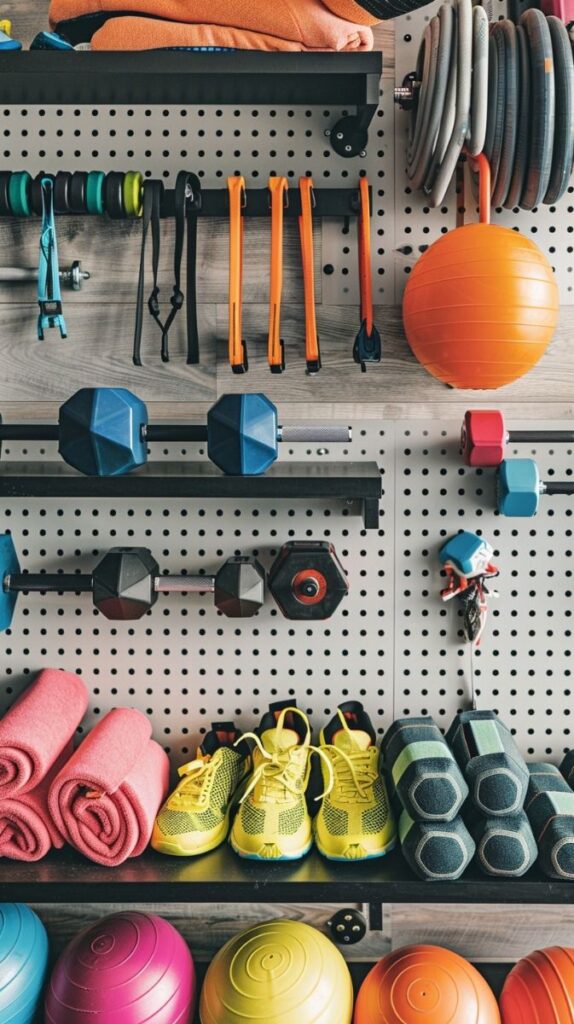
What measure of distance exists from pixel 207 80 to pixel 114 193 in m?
0.28

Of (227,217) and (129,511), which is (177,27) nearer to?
(227,217)

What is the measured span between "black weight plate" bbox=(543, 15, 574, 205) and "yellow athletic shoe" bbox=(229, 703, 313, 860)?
121 centimetres

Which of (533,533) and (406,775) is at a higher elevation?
(533,533)

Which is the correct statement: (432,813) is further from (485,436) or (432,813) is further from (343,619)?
(485,436)

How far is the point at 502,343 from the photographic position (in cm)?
141

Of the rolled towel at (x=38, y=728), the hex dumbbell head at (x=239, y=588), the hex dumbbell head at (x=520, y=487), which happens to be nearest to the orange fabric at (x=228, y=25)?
the hex dumbbell head at (x=520, y=487)

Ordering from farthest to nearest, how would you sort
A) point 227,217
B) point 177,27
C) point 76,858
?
point 227,217 < point 76,858 < point 177,27

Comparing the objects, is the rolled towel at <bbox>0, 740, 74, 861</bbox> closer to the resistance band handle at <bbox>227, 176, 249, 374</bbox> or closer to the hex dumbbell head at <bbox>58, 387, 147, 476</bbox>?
the hex dumbbell head at <bbox>58, 387, 147, 476</bbox>

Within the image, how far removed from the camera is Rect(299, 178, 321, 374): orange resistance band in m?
1.60

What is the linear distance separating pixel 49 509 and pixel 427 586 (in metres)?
0.84

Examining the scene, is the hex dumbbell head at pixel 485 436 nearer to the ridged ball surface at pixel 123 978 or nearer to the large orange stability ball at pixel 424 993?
the large orange stability ball at pixel 424 993

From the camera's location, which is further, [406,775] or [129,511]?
[129,511]

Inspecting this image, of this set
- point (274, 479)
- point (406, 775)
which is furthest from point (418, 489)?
point (406, 775)

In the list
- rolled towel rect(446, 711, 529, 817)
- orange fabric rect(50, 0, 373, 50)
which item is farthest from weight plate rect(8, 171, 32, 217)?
rolled towel rect(446, 711, 529, 817)
